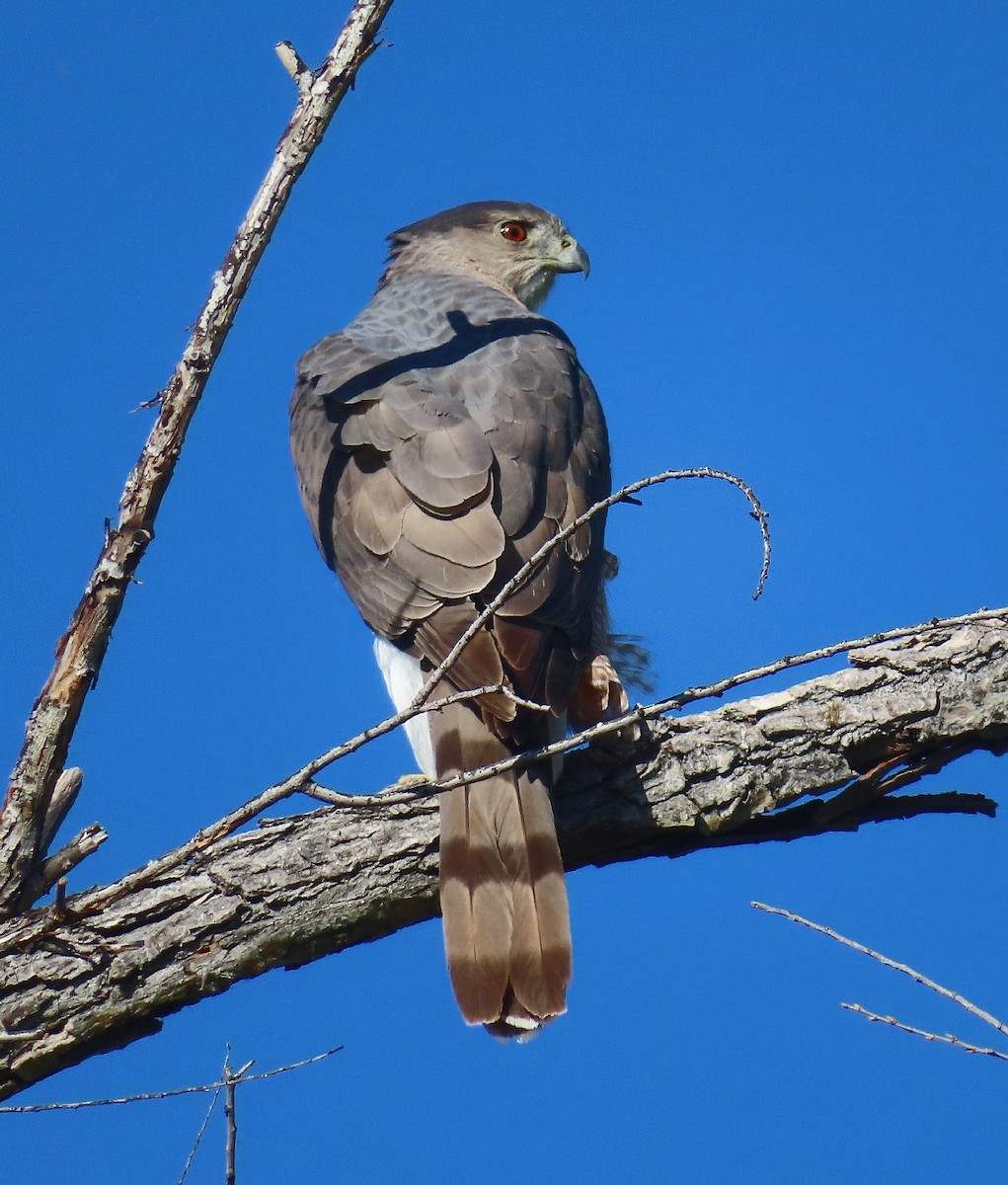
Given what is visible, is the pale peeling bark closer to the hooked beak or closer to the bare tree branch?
the bare tree branch

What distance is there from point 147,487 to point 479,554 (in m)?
1.15

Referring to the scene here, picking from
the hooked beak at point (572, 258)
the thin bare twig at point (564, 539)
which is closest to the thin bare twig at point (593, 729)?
the thin bare twig at point (564, 539)

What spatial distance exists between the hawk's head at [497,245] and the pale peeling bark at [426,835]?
3204 mm

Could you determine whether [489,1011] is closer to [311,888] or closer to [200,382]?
[311,888]

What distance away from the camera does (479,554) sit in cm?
368

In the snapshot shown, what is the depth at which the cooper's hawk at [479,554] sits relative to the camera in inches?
129

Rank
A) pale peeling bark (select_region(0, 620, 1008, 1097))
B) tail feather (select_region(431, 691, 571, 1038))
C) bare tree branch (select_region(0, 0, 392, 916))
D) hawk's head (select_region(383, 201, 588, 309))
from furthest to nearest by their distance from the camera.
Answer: hawk's head (select_region(383, 201, 588, 309))
tail feather (select_region(431, 691, 571, 1038))
pale peeling bark (select_region(0, 620, 1008, 1097))
bare tree branch (select_region(0, 0, 392, 916))

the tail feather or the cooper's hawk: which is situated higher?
the cooper's hawk

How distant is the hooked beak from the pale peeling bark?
315 centimetres

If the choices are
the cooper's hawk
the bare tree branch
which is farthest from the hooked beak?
the bare tree branch

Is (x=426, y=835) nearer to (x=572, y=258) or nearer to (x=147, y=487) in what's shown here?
(x=147, y=487)

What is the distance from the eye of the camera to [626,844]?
3641 millimetres

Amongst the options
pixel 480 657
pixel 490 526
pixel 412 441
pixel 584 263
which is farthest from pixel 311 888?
pixel 584 263

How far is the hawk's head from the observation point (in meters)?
6.33
